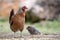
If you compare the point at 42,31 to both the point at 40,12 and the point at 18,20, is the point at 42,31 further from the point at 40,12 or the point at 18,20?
the point at 40,12

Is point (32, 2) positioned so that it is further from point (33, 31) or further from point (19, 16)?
point (19, 16)

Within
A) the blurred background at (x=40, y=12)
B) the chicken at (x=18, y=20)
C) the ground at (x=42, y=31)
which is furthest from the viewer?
the blurred background at (x=40, y=12)

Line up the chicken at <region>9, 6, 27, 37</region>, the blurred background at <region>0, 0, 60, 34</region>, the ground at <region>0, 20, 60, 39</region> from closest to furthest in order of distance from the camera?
the chicken at <region>9, 6, 27, 37</region>
the ground at <region>0, 20, 60, 39</region>
the blurred background at <region>0, 0, 60, 34</region>

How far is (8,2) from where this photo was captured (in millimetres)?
20781

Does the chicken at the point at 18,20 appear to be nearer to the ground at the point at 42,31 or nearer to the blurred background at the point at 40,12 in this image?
the ground at the point at 42,31

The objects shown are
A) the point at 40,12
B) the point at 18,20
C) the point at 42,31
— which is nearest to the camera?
the point at 18,20

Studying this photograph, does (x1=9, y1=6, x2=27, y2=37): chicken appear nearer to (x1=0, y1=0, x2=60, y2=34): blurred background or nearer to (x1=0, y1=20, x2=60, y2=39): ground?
(x1=0, y1=20, x2=60, y2=39): ground

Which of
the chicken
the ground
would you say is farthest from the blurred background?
the chicken

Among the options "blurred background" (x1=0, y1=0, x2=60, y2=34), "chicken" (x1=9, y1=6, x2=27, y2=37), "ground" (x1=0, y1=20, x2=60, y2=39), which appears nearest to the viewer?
"chicken" (x1=9, y1=6, x2=27, y2=37)

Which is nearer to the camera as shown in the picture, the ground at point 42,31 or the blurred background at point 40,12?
the ground at point 42,31

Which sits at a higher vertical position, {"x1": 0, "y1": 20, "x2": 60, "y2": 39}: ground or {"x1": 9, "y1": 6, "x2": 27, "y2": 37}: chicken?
{"x1": 9, "y1": 6, "x2": 27, "y2": 37}: chicken

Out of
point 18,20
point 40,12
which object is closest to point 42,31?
point 18,20

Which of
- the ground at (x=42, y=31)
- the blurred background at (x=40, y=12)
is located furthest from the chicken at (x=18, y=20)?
the blurred background at (x=40, y=12)

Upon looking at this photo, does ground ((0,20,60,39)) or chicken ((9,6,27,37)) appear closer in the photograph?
chicken ((9,6,27,37))
